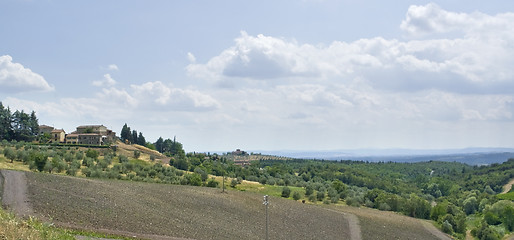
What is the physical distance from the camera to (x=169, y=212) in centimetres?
4866

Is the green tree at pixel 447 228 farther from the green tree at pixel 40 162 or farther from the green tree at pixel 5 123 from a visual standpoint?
the green tree at pixel 5 123

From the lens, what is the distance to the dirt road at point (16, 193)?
36528mm

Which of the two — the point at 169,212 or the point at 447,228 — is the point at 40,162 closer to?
the point at 169,212

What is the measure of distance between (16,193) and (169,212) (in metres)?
16.1

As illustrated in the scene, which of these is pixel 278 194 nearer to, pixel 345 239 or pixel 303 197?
pixel 303 197

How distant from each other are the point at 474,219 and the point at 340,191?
110 feet

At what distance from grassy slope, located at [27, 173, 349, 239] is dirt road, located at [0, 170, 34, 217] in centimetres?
80

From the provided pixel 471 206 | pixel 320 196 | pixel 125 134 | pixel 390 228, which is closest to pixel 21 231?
pixel 390 228

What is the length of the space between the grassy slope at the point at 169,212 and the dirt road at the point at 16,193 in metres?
0.80

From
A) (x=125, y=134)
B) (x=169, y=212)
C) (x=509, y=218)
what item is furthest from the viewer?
(x=125, y=134)

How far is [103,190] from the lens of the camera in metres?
51.1

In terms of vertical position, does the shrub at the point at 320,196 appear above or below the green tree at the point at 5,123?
below

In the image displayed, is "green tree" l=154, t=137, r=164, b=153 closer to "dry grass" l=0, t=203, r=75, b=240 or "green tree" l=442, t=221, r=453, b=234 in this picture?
"green tree" l=442, t=221, r=453, b=234

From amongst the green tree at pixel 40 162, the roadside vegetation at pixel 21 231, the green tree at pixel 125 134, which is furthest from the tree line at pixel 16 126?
the roadside vegetation at pixel 21 231
